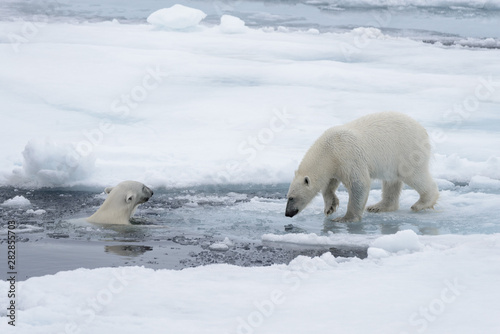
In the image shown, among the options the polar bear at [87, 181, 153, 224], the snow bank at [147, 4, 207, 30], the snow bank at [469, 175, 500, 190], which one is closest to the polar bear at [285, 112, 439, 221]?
the snow bank at [469, 175, 500, 190]

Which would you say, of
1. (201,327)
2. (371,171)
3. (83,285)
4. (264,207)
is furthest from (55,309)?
(371,171)

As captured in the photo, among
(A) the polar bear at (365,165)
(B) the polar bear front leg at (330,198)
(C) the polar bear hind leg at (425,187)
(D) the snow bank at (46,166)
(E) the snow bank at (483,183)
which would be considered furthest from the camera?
(E) the snow bank at (483,183)

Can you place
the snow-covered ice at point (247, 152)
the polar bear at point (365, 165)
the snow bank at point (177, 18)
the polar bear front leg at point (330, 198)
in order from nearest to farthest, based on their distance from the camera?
the snow-covered ice at point (247, 152) < the polar bear at point (365, 165) < the polar bear front leg at point (330, 198) < the snow bank at point (177, 18)

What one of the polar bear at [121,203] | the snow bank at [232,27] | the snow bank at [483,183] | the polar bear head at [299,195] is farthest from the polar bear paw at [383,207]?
the snow bank at [232,27]

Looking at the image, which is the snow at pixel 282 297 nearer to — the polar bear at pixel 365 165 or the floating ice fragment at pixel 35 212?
the polar bear at pixel 365 165

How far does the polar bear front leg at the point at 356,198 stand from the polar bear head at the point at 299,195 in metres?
0.33

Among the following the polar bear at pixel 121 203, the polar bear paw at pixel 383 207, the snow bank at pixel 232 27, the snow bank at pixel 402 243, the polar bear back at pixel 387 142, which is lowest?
the polar bear paw at pixel 383 207

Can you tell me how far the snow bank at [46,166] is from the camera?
6.43 metres

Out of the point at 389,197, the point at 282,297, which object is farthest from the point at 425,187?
the point at 282,297

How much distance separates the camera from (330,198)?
5.98m

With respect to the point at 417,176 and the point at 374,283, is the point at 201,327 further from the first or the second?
the point at 417,176

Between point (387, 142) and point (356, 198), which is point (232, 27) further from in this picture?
point (356, 198)

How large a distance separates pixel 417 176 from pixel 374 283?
278 cm

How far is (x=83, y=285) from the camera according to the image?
136 inches
